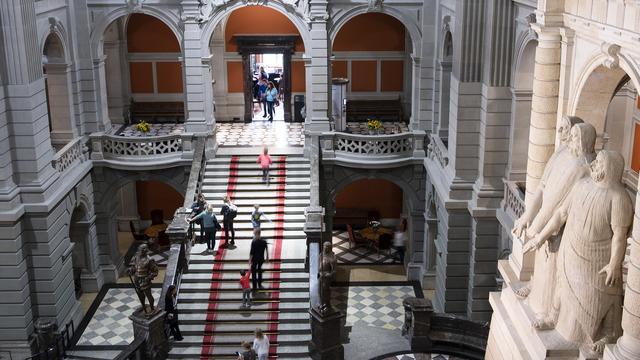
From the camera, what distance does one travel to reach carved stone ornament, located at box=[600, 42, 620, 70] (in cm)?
1083

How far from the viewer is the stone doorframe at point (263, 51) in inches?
1213

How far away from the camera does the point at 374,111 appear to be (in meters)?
31.2

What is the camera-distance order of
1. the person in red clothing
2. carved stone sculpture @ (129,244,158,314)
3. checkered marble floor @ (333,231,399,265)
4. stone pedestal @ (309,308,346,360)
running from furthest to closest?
checkered marble floor @ (333,231,399,265) → the person in red clothing → stone pedestal @ (309,308,346,360) → carved stone sculpture @ (129,244,158,314)

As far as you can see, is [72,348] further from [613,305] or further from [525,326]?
[613,305]

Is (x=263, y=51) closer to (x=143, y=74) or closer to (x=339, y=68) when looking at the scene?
(x=339, y=68)

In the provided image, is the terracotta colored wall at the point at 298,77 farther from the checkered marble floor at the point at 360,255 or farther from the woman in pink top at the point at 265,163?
the woman in pink top at the point at 265,163

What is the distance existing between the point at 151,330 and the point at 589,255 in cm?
1168

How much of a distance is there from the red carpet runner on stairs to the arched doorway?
5.07m

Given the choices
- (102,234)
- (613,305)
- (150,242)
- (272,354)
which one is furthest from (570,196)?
(150,242)

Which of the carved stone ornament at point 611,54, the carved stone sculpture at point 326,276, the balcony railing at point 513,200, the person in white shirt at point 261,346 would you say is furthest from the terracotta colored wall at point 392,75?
the carved stone ornament at point 611,54

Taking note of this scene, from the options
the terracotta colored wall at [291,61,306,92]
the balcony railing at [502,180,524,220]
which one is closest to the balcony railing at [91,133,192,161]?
the terracotta colored wall at [291,61,306,92]

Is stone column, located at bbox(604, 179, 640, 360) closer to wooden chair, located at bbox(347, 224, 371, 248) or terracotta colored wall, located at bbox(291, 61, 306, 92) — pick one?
wooden chair, located at bbox(347, 224, 371, 248)

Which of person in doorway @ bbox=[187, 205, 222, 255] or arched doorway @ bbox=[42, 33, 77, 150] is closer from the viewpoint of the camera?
person in doorway @ bbox=[187, 205, 222, 255]

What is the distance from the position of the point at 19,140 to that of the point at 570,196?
15.4 metres
